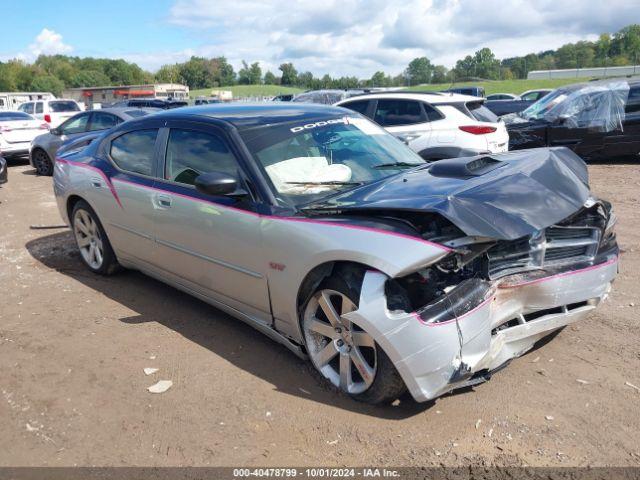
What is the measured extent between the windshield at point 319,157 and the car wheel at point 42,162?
10.4m

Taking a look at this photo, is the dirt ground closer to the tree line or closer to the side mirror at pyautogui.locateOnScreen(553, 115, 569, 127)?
the side mirror at pyautogui.locateOnScreen(553, 115, 569, 127)

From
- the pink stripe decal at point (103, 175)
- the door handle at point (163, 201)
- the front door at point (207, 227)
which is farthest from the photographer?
→ the pink stripe decal at point (103, 175)

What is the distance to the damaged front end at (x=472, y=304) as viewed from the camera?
2.69 metres

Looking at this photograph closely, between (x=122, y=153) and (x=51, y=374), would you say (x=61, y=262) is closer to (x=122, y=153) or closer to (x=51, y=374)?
(x=122, y=153)

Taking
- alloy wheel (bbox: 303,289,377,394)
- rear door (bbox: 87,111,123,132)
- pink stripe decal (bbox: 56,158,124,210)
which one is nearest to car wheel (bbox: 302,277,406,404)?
alloy wheel (bbox: 303,289,377,394)

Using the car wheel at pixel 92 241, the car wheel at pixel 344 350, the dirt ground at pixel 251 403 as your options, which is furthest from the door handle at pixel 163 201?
the car wheel at pixel 344 350

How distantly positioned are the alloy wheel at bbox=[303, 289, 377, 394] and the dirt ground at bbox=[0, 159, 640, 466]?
0.14 metres

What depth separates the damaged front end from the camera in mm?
2691

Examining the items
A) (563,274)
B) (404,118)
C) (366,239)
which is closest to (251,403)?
(366,239)

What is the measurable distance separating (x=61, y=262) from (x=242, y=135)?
3392 millimetres

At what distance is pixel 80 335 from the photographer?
4184 mm

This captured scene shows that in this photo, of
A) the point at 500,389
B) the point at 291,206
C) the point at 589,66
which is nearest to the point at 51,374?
the point at 291,206

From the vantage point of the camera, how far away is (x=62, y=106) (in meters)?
20.6

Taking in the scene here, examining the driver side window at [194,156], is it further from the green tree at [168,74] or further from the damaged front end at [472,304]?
the green tree at [168,74]
